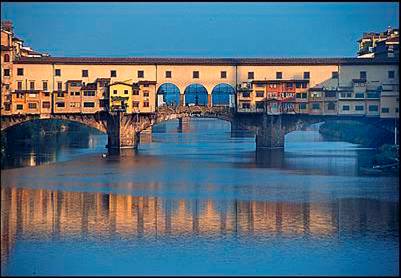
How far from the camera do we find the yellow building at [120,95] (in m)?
43.5

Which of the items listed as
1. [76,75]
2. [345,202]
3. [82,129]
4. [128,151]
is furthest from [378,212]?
[82,129]

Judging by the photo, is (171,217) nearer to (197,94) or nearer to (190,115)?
(190,115)

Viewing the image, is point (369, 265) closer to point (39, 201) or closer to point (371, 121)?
point (39, 201)

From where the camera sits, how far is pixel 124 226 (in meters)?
20.1

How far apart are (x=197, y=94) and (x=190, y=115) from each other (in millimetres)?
1702

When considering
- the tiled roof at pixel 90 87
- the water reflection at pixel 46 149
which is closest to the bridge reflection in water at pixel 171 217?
the water reflection at pixel 46 149

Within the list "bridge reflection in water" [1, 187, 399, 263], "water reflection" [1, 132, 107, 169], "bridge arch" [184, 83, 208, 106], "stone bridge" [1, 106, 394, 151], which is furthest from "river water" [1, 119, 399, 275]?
"bridge arch" [184, 83, 208, 106]

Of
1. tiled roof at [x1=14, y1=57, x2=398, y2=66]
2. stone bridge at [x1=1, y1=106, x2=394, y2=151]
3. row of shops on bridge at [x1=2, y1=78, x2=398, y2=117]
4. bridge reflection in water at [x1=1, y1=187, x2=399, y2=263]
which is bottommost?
bridge reflection in water at [x1=1, y1=187, x2=399, y2=263]

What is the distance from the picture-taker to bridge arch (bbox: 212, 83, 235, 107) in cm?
4516

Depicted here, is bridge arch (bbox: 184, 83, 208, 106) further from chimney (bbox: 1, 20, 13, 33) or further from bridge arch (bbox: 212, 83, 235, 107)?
chimney (bbox: 1, 20, 13, 33)

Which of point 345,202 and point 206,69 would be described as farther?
point 206,69

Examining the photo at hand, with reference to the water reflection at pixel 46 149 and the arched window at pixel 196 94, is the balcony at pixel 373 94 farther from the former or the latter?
the water reflection at pixel 46 149

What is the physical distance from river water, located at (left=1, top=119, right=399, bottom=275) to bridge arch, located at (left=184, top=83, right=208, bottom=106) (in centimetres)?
977

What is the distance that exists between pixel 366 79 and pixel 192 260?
29.5m
